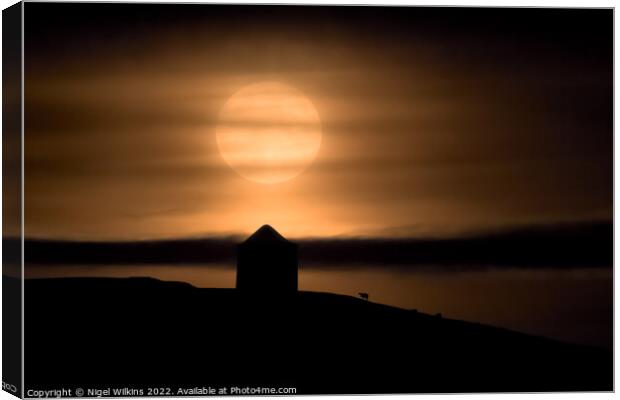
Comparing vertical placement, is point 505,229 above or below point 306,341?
above

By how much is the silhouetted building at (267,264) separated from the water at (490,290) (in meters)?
0.12

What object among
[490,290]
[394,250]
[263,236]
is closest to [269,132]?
[263,236]

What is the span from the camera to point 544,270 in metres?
13.4

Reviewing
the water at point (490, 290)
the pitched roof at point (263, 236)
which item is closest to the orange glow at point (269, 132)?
the pitched roof at point (263, 236)

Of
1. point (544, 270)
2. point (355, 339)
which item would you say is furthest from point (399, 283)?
point (544, 270)

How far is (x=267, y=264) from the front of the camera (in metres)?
12.9

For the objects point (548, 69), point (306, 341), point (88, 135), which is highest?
point (548, 69)

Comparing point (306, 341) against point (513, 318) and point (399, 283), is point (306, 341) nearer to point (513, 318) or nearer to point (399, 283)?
point (399, 283)

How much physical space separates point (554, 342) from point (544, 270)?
79 centimetres

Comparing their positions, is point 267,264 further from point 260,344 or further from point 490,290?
point 490,290

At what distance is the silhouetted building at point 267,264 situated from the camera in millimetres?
12914

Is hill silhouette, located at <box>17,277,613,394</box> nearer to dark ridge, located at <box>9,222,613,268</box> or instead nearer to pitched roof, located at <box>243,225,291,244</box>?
dark ridge, located at <box>9,222,613,268</box>

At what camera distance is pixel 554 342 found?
1350 centimetres

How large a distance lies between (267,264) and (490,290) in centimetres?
242
